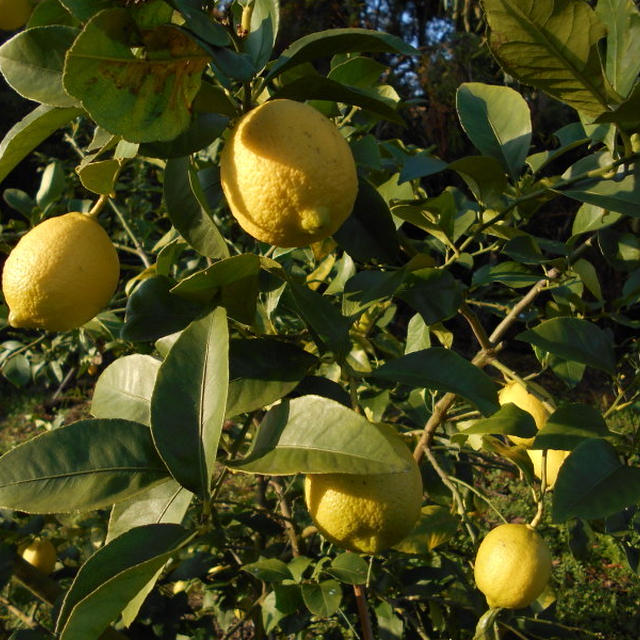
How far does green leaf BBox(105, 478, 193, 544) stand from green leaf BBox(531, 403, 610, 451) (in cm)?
30

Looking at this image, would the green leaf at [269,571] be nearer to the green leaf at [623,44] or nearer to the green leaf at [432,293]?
the green leaf at [432,293]

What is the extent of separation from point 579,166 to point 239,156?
36cm

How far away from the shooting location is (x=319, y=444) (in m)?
0.38

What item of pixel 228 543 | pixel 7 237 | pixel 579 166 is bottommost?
pixel 228 543

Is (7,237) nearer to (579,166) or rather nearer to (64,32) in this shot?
(64,32)

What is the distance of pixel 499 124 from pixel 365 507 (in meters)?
0.43

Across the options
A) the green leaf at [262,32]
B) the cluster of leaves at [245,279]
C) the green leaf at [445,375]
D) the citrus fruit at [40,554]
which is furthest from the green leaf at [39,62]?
the citrus fruit at [40,554]

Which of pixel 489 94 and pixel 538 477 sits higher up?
pixel 489 94

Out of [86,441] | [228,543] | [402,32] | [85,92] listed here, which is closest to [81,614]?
[86,441]

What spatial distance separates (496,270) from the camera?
799 millimetres

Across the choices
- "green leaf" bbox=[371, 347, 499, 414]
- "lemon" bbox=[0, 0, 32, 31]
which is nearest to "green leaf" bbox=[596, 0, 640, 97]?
"green leaf" bbox=[371, 347, 499, 414]

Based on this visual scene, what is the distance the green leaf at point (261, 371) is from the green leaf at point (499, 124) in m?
0.30

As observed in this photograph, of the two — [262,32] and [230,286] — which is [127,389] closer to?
[230,286]

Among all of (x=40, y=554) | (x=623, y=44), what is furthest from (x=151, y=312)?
(x=40, y=554)
